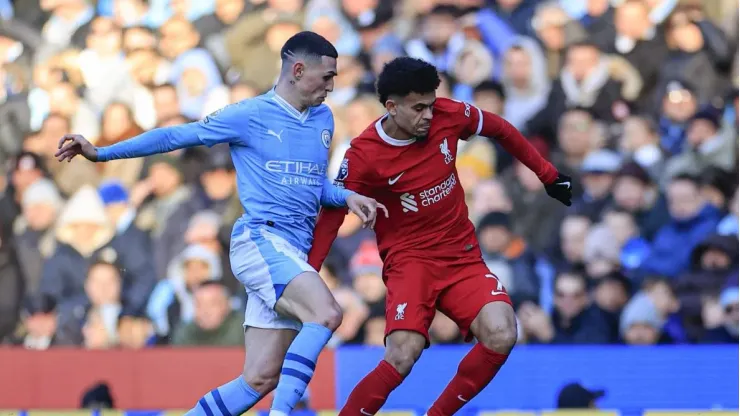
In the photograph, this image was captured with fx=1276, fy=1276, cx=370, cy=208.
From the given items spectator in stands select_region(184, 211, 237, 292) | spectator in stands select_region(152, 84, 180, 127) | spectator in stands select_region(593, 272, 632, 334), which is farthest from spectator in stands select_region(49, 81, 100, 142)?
spectator in stands select_region(593, 272, 632, 334)

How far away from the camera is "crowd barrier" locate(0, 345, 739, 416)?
9078 mm

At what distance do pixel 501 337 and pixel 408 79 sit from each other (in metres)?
1.45

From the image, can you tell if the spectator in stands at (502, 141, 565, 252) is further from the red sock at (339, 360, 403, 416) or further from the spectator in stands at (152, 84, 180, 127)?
the red sock at (339, 360, 403, 416)

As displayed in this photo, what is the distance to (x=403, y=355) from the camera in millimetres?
6750

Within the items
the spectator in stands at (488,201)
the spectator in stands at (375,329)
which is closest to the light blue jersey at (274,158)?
the spectator in stands at (375,329)

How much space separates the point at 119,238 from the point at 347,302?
2.12 metres

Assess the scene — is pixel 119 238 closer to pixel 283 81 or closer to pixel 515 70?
pixel 515 70

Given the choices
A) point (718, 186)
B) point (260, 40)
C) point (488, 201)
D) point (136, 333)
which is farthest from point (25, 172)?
point (718, 186)

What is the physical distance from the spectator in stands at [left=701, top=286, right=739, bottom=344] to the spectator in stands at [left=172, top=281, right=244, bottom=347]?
11.7ft

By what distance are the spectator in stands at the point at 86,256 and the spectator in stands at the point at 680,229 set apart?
4071 millimetres

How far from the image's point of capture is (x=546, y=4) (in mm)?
11422

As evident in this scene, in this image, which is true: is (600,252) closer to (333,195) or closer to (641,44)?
(641,44)

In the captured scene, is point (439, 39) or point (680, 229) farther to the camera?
point (439, 39)

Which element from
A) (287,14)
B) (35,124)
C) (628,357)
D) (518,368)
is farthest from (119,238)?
(628,357)
